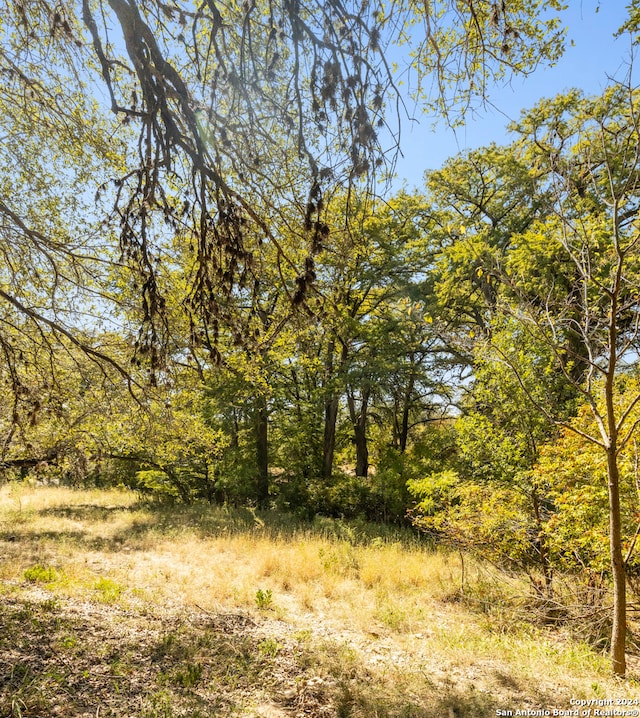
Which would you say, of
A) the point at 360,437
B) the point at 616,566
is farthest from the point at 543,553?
the point at 360,437

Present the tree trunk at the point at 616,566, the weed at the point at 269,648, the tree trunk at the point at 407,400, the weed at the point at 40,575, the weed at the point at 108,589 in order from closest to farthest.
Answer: the tree trunk at the point at 616,566 < the weed at the point at 269,648 < the weed at the point at 108,589 < the weed at the point at 40,575 < the tree trunk at the point at 407,400

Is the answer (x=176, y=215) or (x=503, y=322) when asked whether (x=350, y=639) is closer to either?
(x=176, y=215)

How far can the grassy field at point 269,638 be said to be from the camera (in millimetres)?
3039

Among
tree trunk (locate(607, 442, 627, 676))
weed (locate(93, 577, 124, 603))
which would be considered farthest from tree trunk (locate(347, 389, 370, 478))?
tree trunk (locate(607, 442, 627, 676))

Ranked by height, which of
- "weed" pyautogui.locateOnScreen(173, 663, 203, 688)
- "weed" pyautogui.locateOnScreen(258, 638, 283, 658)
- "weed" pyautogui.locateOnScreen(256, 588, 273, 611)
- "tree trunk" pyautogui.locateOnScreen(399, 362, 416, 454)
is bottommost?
"weed" pyautogui.locateOnScreen(256, 588, 273, 611)

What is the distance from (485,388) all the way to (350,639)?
15.3 ft

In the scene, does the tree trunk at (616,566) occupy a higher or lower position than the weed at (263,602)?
higher

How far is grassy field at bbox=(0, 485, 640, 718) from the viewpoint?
304cm

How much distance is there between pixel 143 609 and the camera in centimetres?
461

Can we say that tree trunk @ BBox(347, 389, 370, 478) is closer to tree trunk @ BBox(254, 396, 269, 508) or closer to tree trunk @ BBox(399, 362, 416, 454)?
tree trunk @ BBox(399, 362, 416, 454)

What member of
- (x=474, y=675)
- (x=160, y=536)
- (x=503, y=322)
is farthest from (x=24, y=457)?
(x=503, y=322)

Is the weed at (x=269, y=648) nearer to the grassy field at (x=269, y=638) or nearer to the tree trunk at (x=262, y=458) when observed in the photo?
the grassy field at (x=269, y=638)

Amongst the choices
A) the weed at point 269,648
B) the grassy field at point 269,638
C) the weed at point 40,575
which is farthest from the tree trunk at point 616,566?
the weed at point 40,575

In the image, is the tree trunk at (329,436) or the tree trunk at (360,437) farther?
the tree trunk at (360,437)
